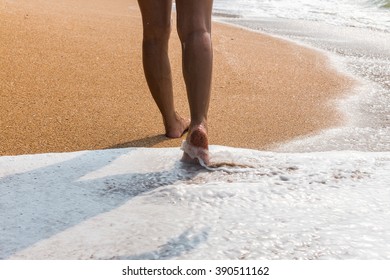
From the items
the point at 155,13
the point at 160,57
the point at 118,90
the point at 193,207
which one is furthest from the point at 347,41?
the point at 193,207

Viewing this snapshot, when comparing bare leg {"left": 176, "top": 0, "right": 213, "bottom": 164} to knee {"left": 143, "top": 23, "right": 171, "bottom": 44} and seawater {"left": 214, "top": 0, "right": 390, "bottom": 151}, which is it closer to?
knee {"left": 143, "top": 23, "right": 171, "bottom": 44}

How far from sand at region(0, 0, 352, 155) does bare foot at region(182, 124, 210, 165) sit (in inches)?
25.4

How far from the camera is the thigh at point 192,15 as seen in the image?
266 cm

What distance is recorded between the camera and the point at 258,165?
2.70 metres

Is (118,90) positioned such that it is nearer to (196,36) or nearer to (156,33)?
(156,33)

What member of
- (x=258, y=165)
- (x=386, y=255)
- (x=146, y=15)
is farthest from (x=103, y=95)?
(x=386, y=255)

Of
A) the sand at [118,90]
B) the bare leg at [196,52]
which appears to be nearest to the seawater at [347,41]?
the sand at [118,90]

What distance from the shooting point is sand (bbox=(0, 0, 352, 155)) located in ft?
11.1

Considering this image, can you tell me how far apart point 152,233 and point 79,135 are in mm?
1382

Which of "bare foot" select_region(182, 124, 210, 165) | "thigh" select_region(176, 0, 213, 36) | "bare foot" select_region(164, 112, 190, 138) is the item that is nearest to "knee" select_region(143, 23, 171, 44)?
"thigh" select_region(176, 0, 213, 36)

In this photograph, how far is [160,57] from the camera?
3.07 metres

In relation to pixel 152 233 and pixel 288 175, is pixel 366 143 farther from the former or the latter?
pixel 152 233
